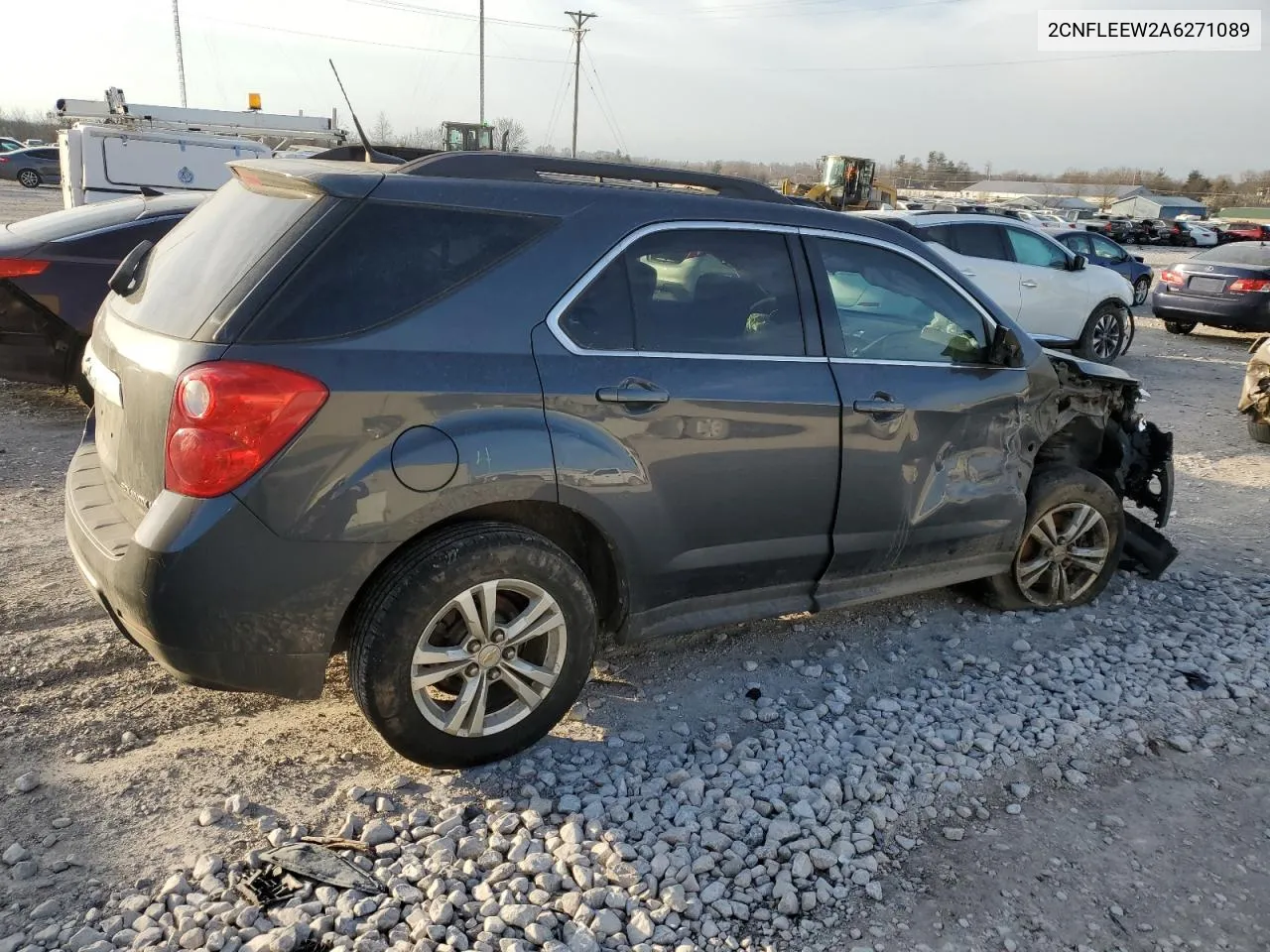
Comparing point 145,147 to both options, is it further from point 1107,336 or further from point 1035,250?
point 1107,336

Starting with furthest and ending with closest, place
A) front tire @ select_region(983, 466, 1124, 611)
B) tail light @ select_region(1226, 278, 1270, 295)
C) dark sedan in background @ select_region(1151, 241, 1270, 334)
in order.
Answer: dark sedan in background @ select_region(1151, 241, 1270, 334), tail light @ select_region(1226, 278, 1270, 295), front tire @ select_region(983, 466, 1124, 611)

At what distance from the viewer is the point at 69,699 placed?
3.54 metres

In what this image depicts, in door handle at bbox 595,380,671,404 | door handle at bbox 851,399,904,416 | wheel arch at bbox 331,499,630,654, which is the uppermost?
door handle at bbox 595,380,671,404

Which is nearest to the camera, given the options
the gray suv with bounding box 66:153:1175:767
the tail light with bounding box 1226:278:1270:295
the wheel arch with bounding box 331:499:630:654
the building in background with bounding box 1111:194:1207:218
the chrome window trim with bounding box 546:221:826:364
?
the gray suv with bounding box 66:153:1175:767

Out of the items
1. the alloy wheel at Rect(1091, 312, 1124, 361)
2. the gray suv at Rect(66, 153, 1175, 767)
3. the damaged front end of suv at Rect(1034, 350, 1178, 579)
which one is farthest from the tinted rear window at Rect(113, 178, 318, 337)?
the alloy wheel at Rect(1091, 312, 1124, 361)

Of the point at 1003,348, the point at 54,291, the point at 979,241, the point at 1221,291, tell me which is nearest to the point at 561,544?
the point at 1003,348

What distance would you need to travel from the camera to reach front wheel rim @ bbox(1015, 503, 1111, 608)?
4.76 meters

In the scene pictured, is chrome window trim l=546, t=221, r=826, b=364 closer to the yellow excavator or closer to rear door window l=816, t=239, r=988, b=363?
rear door window l=816, t=239, r=988, b=363

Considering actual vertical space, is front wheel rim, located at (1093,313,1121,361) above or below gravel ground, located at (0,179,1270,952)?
above

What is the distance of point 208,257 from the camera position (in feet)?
10.2

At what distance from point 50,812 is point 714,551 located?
222 centimetres

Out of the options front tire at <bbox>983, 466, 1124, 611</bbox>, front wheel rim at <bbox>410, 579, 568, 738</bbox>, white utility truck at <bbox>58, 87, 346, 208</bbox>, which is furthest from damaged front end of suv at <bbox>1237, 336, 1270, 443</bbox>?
white utility truck at <bbox>58, 87, 346, 208</bbox>

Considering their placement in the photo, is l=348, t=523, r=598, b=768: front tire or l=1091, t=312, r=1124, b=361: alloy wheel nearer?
l=348, t=523, r=598, b=768: front tire

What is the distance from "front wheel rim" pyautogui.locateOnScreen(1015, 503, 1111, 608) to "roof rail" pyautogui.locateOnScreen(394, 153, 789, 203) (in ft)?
6.94
